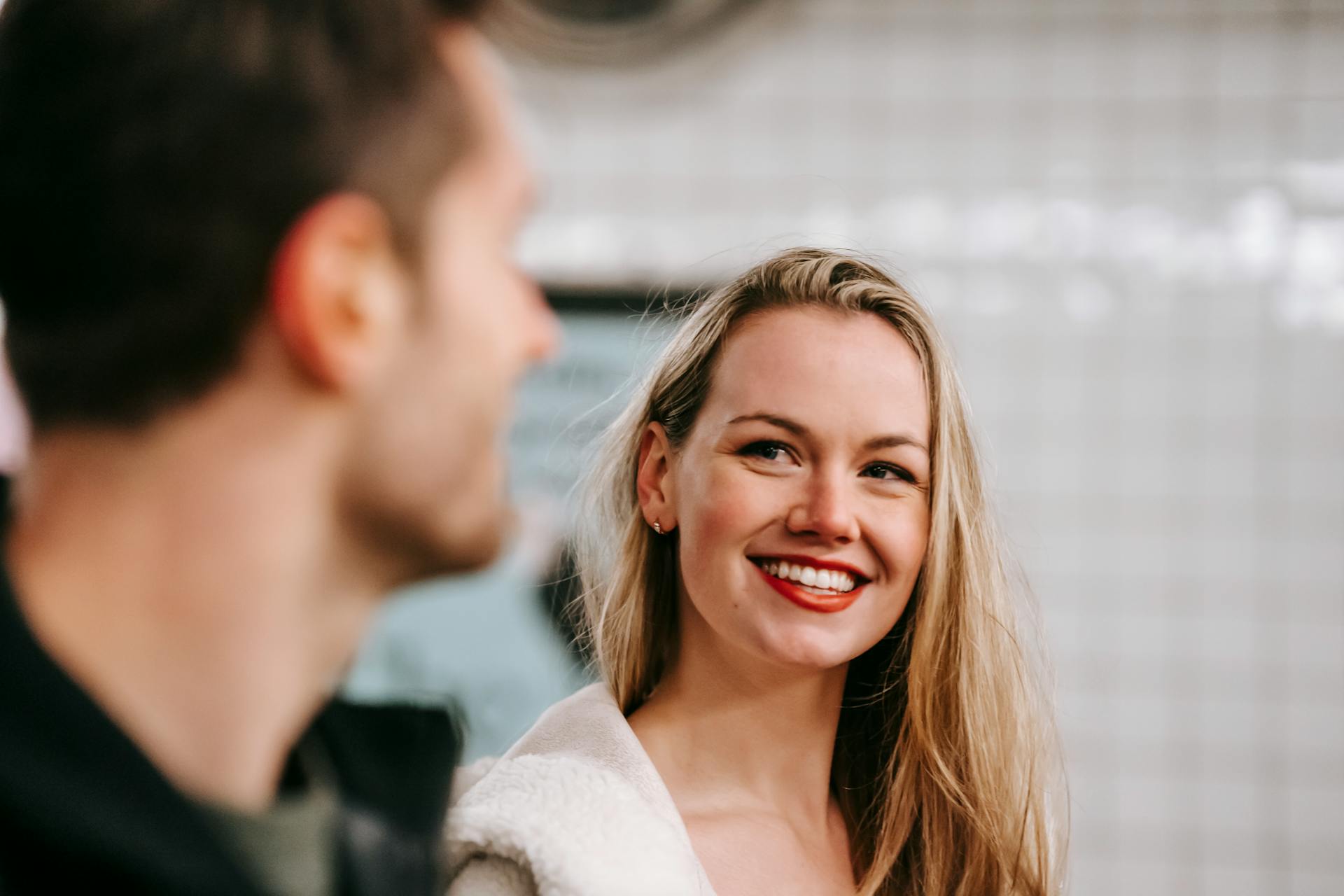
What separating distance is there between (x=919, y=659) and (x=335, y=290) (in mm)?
839

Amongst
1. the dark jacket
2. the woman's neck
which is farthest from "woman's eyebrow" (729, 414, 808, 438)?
the dark jacket

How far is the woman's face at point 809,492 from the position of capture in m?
1.07

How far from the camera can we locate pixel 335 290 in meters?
0.51

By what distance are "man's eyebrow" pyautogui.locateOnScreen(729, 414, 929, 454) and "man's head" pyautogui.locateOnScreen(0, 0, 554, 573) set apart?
1.89 feet

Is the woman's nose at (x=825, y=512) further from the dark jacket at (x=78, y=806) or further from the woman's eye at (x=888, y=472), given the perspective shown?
the dark jacket at (x=78, y=806)

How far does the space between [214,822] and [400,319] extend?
0.77ft

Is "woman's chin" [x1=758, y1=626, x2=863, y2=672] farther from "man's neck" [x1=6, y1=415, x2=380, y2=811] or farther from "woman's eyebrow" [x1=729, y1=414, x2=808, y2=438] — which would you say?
"man's neck" [x1=6, y1=415, x2=380, y2=811]

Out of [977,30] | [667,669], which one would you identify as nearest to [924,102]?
[977,30]

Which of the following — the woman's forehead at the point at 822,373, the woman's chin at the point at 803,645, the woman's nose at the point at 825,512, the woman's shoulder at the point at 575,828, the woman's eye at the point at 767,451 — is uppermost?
the woman's forehead at the point at 822,373

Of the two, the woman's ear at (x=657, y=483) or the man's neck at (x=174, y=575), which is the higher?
the woman's ear at (x=657, y=483)

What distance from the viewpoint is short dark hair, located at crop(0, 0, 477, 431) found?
49 cm

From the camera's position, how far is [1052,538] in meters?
2.41

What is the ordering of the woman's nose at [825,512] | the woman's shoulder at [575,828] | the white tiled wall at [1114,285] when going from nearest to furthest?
the woman's shoulder at [575,828] < the woman's nose at [825,512] < the white tiled wall at [1114,285]

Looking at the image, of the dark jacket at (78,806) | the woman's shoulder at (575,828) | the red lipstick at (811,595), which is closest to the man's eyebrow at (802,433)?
the red lipstick at (811,595)
